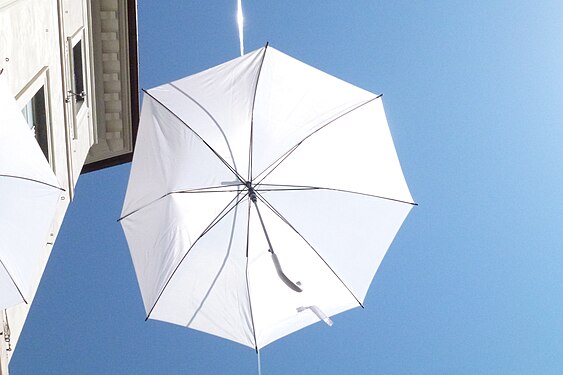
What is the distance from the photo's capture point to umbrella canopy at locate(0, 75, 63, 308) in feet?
24.2

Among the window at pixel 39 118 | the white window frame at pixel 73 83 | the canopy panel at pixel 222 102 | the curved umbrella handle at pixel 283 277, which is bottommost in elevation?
the curved umbrella handle at pixel 283 277

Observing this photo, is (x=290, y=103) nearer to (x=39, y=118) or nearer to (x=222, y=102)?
(x=222, y=102)

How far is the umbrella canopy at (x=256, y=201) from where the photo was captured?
9164 millimetres

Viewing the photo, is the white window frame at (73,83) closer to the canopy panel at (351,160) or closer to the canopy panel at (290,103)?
the canopy panel at (290,103)

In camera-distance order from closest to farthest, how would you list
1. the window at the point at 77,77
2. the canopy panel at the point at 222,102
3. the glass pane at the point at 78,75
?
the canopy panel at the point at 222,102 → the window at the point at 77,77 → the glass pane at the point at 78,75

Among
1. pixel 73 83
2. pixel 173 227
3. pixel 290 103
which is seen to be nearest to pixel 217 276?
pixel 173 227

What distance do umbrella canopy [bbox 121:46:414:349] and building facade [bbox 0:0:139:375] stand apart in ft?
8.00

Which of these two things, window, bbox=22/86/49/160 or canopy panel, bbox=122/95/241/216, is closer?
canopy panel, bbox=122/95/241/216

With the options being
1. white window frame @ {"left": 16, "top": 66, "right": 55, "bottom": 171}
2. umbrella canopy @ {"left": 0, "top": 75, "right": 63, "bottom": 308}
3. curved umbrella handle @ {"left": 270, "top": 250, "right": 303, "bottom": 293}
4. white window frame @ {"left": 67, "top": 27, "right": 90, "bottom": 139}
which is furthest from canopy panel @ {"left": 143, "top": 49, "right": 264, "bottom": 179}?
white window frame @ {"left": 67, "top": 27, "right": 90, "bottom": 139}

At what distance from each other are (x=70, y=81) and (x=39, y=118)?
9.72ft

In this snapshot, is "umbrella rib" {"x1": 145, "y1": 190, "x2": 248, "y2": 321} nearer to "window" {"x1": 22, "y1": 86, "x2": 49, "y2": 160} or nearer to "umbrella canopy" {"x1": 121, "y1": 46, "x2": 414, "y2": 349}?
"umbrella canopy" {"x1": 121, "y1": 46, "x2": 414, "y2": 349}

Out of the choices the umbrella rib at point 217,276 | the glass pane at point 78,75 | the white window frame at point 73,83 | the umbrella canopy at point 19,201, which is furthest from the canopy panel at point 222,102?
the glass pane at point 78,75

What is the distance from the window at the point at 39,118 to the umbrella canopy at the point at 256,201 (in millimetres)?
3637

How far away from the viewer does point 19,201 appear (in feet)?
24.8
